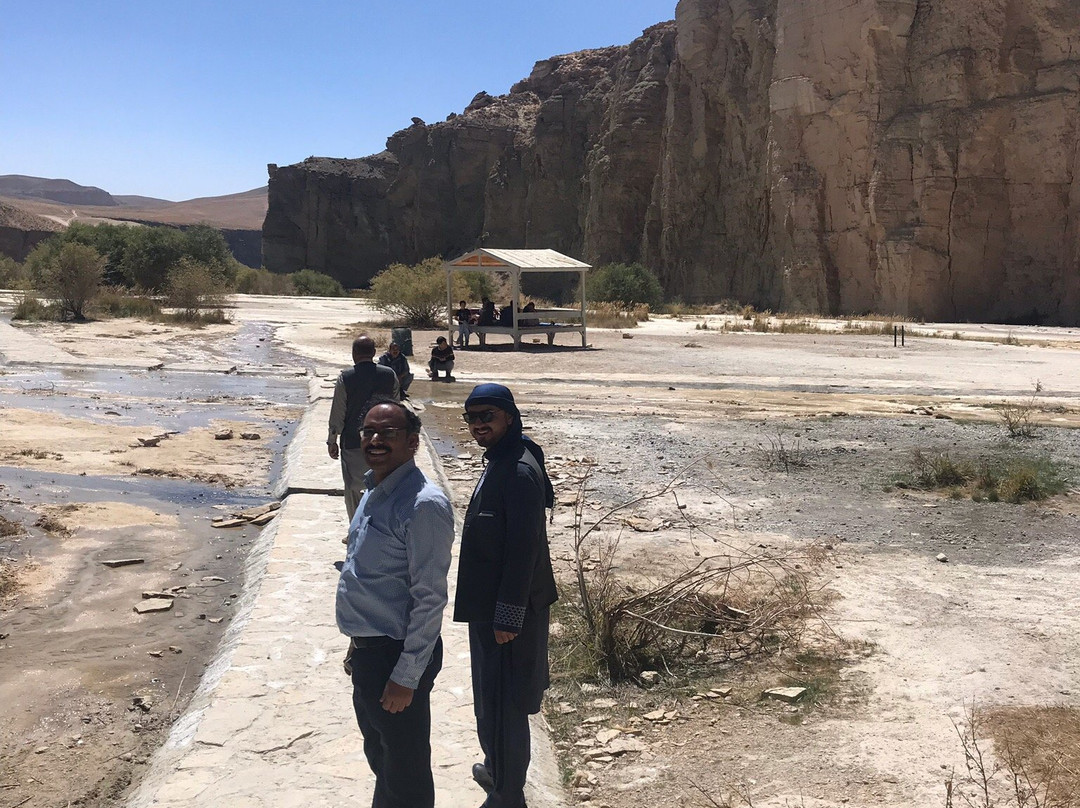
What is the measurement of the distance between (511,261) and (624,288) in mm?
22451

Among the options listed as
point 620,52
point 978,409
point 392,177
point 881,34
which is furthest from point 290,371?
point 392,177

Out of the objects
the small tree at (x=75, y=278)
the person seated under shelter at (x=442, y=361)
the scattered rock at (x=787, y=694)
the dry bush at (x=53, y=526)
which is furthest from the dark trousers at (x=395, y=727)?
the small tree at (x=75, y=278)

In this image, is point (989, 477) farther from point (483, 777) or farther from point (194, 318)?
point (194, 318)

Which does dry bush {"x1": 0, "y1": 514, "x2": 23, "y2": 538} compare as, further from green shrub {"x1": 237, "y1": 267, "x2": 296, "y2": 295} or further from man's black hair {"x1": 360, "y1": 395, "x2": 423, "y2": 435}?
green shrub {"x1": 237, "y1": 267, "x2": 296, "y2": 295}

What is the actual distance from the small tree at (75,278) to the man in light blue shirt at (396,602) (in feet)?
108

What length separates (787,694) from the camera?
4887 millimetres

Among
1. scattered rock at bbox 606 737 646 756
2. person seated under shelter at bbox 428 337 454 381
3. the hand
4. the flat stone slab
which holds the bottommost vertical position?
scattered rock at bbox 606 737 646 756

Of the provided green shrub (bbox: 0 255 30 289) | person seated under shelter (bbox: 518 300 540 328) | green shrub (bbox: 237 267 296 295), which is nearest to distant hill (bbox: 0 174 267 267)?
green shrub (bbox: 237 267 296 295)

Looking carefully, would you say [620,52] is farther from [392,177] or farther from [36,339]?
[36,339]

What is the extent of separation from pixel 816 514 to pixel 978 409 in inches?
302

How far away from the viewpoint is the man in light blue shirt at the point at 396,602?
9.89 ft

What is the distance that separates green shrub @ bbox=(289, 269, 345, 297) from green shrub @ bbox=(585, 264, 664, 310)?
34.8 m

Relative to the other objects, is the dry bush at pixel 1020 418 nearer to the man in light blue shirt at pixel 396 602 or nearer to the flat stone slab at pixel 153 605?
the flat stone slab at pixel 153 605

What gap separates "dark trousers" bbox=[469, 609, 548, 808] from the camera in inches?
138
